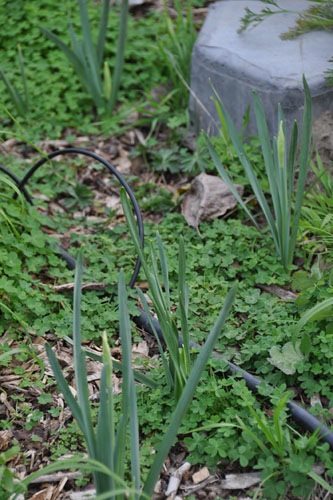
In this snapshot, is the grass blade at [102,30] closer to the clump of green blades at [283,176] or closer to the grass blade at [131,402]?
the clump of green blades at [283,176]

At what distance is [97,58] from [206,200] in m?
1.14

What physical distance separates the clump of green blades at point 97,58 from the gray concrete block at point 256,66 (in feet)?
1.30

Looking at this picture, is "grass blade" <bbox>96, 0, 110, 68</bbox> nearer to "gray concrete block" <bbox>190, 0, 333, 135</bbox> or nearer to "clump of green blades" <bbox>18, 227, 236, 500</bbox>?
"gray concrete block" <bbox>190, 0, 333, 135</bbox>

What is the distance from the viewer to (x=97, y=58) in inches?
138

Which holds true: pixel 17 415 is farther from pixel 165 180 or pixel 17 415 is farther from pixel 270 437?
pixel 165 180

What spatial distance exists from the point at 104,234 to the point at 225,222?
541mm

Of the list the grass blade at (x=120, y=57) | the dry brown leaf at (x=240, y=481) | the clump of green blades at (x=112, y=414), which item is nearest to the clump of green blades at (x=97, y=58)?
the grass blade at (x=120, y=57)

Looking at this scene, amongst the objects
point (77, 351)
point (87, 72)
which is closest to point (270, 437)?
point (77, 351)

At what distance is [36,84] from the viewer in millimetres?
3750

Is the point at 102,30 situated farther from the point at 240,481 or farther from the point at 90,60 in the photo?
the point at 240,481

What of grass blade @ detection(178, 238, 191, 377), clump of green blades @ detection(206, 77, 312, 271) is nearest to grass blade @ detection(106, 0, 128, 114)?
clump of green blades @ detection(206, 77, 312, 271)

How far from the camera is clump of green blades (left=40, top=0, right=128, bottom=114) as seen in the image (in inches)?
132

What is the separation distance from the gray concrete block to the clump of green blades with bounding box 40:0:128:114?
40 centimetres

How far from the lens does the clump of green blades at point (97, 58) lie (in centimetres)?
334
